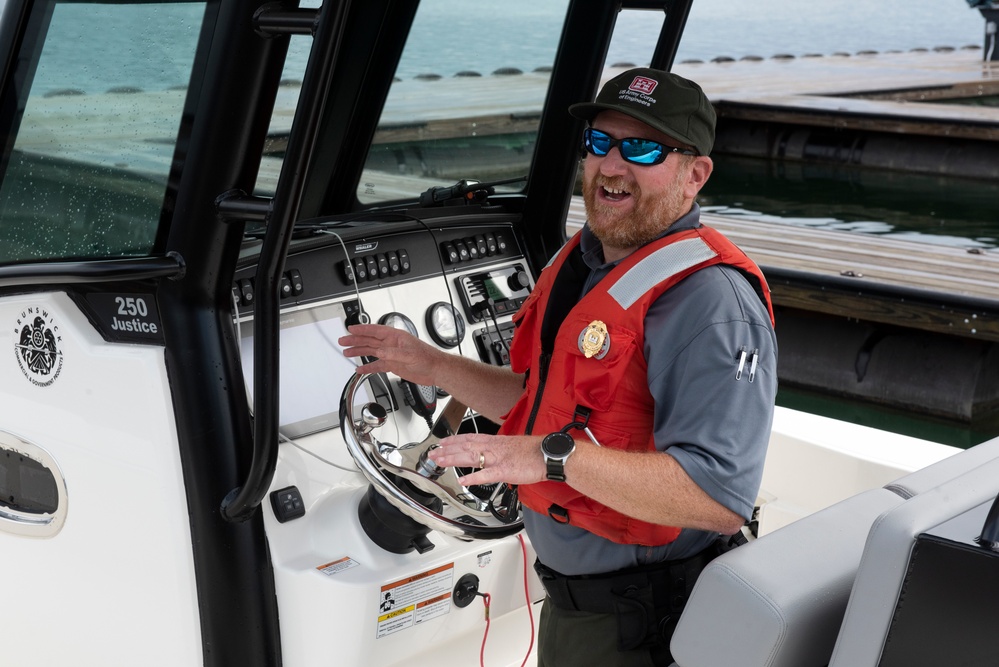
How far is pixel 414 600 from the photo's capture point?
224 centimetres

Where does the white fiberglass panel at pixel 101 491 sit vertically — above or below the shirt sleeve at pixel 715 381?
below

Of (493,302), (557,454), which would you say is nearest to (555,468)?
(557,454)

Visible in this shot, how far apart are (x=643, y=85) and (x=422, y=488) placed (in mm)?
797

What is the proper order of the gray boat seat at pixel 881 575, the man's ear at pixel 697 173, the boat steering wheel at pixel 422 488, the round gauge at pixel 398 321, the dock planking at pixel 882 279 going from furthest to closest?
the dock planking at pixel 882 279
the round gauge at pixel 398 321
the boat steering wheel at pixel 422 488
the man's ear at pixel 697 173
the gray boat seat at pixel 881 575

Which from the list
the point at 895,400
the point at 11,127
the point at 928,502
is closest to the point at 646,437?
the point at 928,502

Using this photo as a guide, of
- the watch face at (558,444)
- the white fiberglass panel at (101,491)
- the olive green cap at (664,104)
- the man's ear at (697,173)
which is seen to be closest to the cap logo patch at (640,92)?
the olive green cap at (664,104)

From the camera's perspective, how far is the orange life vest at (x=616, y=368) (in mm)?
1729

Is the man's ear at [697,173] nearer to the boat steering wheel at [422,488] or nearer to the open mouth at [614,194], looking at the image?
the open mouth at [614,194]

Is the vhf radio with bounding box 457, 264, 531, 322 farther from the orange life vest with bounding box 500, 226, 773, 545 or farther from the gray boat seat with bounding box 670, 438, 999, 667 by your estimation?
the gray boat seat with bounding box 670, 438, 999, 667

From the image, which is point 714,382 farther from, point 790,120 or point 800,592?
point 790,120

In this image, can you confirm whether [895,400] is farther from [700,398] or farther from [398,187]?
[700,398]

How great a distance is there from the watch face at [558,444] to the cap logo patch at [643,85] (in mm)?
562

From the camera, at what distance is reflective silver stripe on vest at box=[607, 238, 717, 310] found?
1727 millimetres

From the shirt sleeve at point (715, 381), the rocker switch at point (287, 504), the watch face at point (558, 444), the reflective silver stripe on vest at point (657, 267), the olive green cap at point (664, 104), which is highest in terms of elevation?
the olive green cap at point (664, 104)
